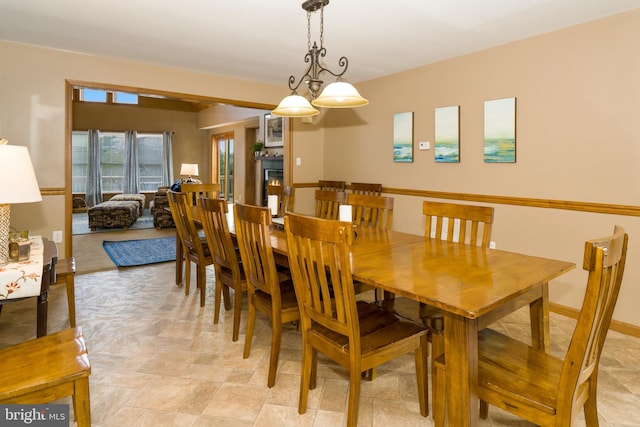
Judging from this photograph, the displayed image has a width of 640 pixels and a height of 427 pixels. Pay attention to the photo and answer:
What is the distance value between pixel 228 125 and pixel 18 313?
7.05m

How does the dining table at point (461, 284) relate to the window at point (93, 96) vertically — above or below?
below

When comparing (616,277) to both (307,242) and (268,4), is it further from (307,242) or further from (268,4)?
(268,4)

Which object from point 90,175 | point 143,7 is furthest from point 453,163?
point 90,175

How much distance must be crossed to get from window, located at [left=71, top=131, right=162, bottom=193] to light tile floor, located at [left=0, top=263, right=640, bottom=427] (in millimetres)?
7737

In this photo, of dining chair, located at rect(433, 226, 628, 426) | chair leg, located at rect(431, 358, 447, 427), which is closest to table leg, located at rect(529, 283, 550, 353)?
dining chair, located at rect(433, 226, 628, 426)

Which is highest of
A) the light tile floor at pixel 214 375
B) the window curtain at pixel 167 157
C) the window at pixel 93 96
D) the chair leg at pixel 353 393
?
the window at pixel 93 96

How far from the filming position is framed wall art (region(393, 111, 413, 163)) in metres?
4.37

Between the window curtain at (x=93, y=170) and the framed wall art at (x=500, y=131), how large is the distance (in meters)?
9.73

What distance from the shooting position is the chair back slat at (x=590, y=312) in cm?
109

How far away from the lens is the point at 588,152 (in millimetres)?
2980

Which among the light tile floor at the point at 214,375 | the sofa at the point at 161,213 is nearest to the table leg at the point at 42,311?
the light tile floor at the point at 214,375

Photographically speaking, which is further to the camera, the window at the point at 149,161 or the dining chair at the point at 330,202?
the window at the point at 149,161

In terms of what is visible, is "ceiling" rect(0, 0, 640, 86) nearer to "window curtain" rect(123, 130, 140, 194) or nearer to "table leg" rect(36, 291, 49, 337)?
"table leg" rect(36, 291, 49, 337)

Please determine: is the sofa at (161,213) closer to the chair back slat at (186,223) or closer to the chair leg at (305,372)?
the chair back slat at (186,223)
